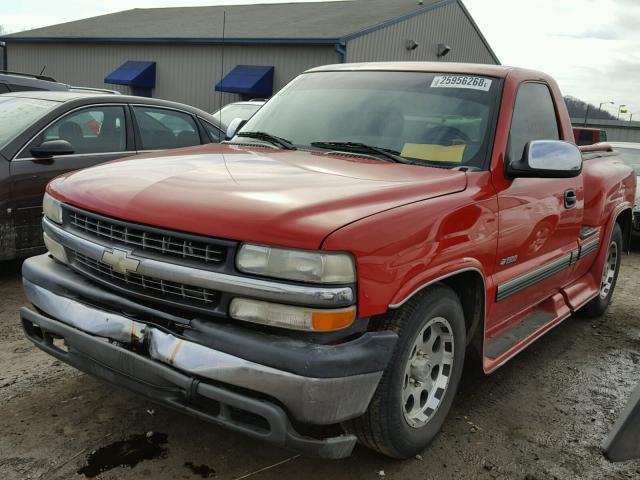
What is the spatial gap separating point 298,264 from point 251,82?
67.2ft

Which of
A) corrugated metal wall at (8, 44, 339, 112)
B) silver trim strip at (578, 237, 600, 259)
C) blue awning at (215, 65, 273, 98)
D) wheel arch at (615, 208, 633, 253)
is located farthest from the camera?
corrugated metal wall at (8, 44, 339, 112)

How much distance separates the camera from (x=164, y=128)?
6.39m

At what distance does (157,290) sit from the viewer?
8.56 ft

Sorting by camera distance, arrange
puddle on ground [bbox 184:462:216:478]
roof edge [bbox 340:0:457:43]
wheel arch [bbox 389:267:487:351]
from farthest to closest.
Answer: roof edge [bbox 340:0:457:43], wheel arch [bbox 389:267:487:351], puddle on ground [bbox 184:462:216:478]

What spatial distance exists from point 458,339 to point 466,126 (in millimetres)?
1177

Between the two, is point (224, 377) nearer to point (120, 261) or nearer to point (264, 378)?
point (264, 378)

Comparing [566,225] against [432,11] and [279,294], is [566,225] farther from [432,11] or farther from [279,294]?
[432,11]

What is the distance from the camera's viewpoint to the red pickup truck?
236 centimetres

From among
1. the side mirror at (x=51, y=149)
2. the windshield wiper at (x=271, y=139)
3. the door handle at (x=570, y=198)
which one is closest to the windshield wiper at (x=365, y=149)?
the windshield wiper at (x=271, y=139)

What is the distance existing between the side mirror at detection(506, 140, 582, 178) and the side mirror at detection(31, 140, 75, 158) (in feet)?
12.3

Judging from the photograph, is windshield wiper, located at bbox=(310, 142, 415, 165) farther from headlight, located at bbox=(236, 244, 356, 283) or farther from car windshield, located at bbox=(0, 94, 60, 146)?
car windshield, located at bbox=(0, 94, 60, 146)

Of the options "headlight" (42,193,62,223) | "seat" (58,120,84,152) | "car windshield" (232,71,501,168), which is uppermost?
"car windshield" (232,71,501,168)

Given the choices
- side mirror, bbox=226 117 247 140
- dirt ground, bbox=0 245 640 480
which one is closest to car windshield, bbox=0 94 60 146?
Answer: dirt ground, bbox=0 245 640 480

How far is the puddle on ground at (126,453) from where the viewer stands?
2.80 metres
